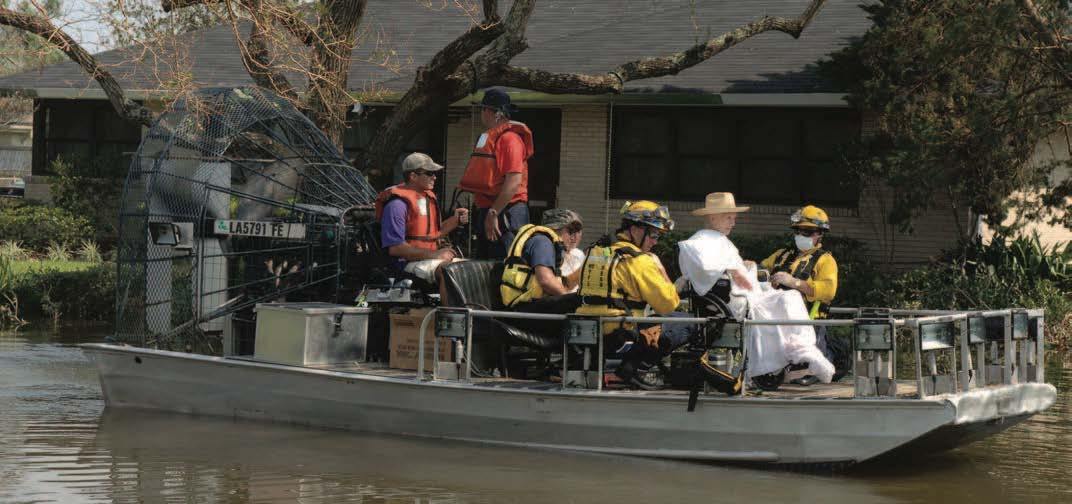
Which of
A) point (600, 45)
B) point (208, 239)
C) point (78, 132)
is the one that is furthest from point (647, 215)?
point (78, 132)

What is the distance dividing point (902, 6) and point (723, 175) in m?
4.98

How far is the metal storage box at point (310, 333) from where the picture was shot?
1182cm

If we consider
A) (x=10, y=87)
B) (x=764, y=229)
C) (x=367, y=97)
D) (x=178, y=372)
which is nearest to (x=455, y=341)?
A: (x=178, y=372)

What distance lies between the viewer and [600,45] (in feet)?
81.0

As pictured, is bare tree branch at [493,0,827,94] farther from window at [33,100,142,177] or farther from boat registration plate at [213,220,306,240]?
window at [33,100,142,177]

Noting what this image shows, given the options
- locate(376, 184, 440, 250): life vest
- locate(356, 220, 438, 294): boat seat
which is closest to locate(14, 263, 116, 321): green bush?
locate(356, 220, 438, 294): boat seat

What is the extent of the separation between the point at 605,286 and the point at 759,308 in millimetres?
1160

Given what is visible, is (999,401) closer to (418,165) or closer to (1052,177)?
(418,165)

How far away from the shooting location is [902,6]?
18.7m

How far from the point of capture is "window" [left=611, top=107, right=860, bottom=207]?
72.6 feet

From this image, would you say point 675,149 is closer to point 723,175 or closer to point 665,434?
point 723,175

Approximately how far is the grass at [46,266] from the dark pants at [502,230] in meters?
10.1

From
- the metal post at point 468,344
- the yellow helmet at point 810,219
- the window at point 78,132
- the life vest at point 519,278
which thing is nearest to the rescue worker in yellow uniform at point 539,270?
the life vest at point 519,278

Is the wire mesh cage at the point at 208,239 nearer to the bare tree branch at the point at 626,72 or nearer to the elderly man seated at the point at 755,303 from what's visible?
the elderly man seated at the point at 755,303
